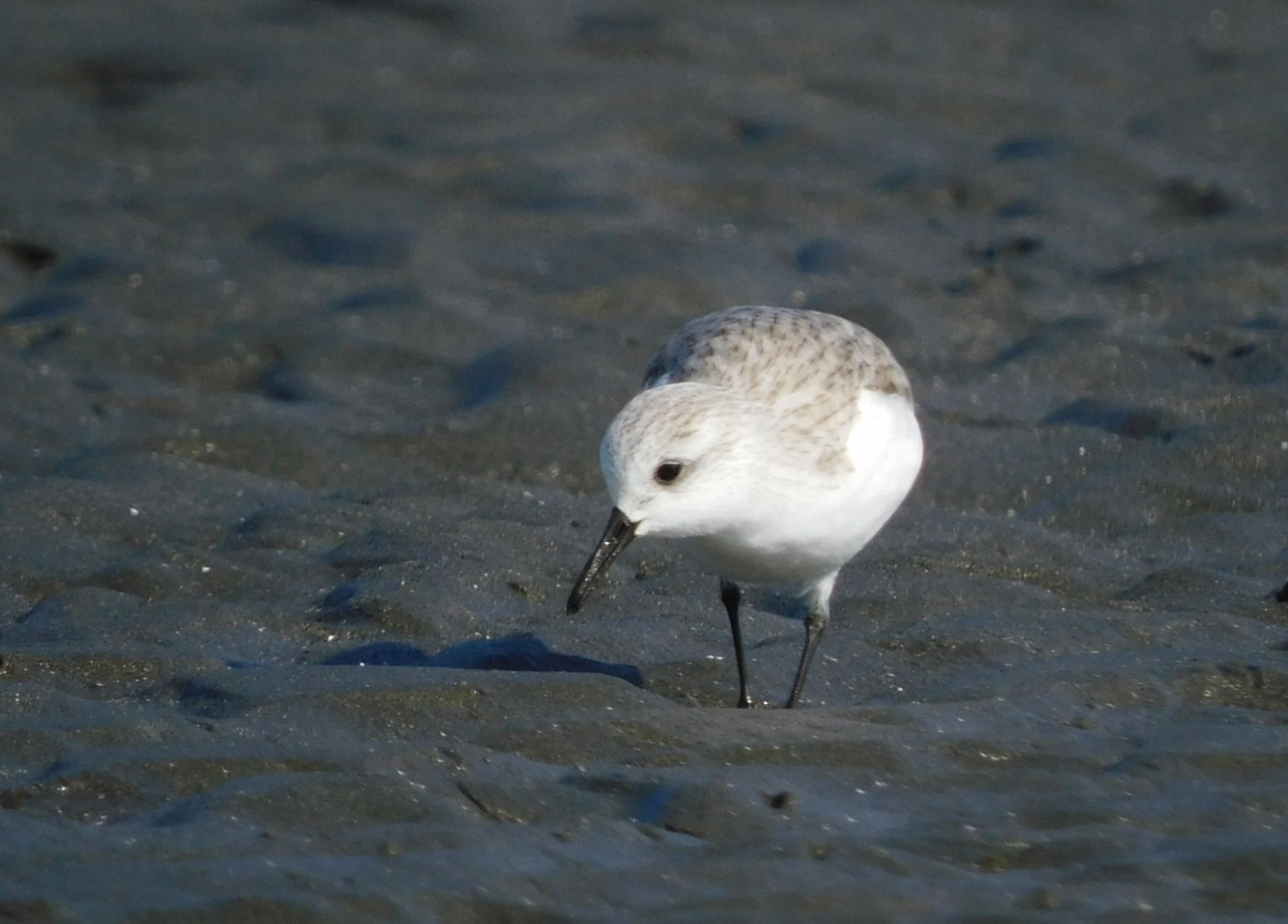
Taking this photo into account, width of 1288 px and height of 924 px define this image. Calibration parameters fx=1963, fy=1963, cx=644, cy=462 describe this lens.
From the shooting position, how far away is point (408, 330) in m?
8.55

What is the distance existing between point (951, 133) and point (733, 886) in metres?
7.74

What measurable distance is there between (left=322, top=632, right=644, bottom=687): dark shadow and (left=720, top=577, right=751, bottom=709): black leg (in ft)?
0.88

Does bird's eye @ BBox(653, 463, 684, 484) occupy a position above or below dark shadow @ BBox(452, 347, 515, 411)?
above

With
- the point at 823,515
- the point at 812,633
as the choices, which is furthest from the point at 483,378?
the point at 823,515

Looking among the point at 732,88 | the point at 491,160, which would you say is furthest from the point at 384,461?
the point at 732,88

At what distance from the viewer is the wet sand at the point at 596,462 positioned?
13.1 ft

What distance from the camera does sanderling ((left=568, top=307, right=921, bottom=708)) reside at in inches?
191

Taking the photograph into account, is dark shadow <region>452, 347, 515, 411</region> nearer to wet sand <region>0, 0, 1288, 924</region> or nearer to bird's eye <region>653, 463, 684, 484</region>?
wet sand <region>0, 0, 1288, 924</region>

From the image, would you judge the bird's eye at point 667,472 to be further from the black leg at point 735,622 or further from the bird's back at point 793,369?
the black leg at point 735,622

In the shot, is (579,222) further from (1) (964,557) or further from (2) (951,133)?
(1) (964,557)

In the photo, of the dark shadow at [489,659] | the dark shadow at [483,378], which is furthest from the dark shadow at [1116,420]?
the dark shadow at [489,659]

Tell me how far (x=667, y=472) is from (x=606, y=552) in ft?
0.90

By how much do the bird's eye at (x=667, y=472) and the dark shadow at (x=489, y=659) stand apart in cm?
72

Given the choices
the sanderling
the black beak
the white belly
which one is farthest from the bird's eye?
the white belly
